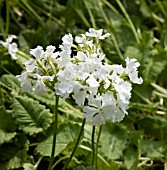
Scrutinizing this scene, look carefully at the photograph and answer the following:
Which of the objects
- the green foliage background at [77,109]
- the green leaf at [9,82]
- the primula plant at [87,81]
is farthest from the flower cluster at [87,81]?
the green leaf at [9,82]

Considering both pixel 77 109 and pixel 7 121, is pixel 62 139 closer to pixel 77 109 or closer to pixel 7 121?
pixel 7 121

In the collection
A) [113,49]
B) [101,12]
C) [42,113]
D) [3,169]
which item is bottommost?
[3,169]

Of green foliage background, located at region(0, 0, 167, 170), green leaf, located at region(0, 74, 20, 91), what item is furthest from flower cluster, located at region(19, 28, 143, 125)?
green leaf, located at region(0, 74, 20, 91)

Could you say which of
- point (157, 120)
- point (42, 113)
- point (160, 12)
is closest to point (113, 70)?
point (42, 113)

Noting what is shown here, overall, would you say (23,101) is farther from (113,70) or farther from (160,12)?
(160,12)

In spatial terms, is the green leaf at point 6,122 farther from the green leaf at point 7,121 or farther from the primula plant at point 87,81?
the primula plant at point 87,81

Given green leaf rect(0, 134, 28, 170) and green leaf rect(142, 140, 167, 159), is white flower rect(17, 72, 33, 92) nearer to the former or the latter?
green leaf rect(0, 134, 28, 170)

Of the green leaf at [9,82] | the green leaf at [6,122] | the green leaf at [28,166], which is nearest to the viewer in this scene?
the green leaf at [28,166]
